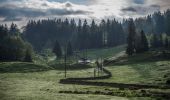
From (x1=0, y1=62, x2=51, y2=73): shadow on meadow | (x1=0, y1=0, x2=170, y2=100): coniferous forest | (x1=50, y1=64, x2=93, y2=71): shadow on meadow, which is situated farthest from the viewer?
(x1=50, y1=64, x2=93, y2=71): shadow on meadow

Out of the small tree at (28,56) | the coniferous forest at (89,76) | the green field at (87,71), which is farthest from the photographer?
the small tree at (28,56)

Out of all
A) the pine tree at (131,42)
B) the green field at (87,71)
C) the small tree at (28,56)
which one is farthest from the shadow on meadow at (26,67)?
the pine tree at (131,42)

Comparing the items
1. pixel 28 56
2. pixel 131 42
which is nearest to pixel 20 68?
pixel 28 56

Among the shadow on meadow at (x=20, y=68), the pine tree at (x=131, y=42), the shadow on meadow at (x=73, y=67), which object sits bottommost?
the shadow on meadow at (x=73, y=67)

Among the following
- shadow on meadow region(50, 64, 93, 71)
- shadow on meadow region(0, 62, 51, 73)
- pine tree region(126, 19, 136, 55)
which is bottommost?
shadow on meadow region(50, 64, 93, 71)

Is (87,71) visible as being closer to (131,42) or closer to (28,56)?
(131,42)

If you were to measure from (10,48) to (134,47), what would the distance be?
7272cm

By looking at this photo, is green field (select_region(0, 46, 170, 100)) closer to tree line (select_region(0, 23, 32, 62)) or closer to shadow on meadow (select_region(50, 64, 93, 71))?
shadow on meadow (select_region(50, 64, 93, 71))

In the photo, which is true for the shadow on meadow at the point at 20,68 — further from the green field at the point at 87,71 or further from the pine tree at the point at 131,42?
the pine tree at the point at 131,42

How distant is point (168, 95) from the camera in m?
69.8

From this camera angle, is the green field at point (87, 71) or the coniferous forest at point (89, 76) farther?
the green field at point (87, 71)

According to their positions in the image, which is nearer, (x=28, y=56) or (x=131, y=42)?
(x=28, y=56)

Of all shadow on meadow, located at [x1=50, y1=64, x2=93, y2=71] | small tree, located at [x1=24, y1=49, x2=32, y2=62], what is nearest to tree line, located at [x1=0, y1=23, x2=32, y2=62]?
small tree, located at [x1=24, y1=49, x2=32, y2=62]

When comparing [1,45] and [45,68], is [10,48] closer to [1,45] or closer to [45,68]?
[1,45]
